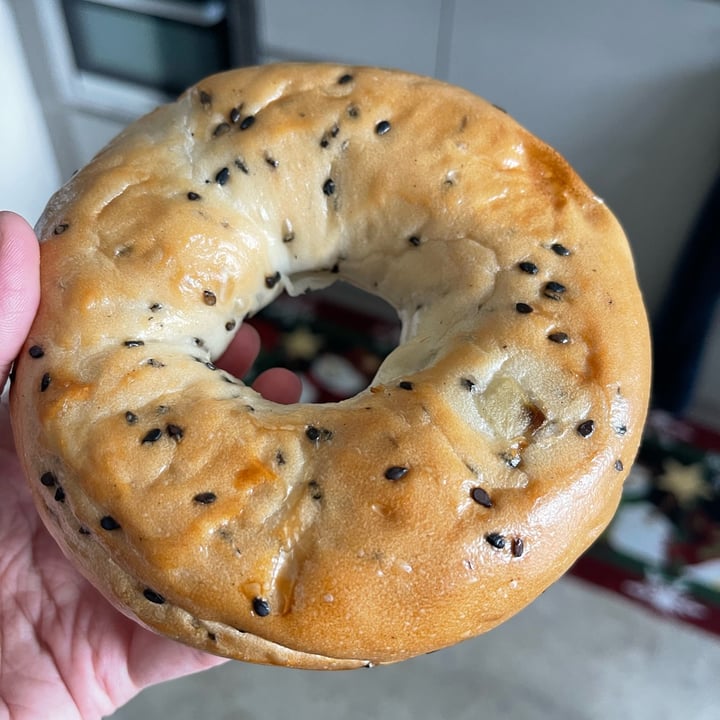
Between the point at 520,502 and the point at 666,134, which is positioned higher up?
the point at 520,502

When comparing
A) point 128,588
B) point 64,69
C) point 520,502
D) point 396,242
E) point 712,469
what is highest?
point 396,242

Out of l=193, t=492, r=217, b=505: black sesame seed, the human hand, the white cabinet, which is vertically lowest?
the human hand

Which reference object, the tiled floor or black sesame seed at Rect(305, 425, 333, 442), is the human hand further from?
the tiled floor

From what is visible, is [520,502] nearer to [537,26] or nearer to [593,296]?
[593,296]

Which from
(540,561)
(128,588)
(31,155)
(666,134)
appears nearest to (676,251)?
(666,134)

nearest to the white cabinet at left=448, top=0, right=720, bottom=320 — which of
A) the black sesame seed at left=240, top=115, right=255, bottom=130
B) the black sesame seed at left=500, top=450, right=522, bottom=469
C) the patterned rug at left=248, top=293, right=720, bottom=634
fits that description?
the patterned rug at left=248, top=293, right=720, bottom=634

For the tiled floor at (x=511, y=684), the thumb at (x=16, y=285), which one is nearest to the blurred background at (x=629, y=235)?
the tiled floor at (x=511, y=684)
